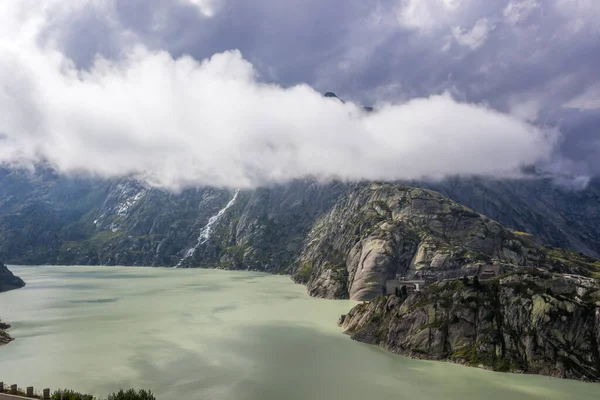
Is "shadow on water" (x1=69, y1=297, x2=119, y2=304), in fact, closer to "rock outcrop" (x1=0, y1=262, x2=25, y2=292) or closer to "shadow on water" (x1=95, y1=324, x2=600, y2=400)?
"rock outcrop" (x1=0, y1=262, x2=25, y2=292)

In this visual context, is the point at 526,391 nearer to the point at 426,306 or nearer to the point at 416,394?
the point at 416,394

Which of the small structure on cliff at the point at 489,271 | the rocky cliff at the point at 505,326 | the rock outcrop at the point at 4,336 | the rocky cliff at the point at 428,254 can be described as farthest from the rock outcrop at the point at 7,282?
the small structure on cliff at the point at 489,271

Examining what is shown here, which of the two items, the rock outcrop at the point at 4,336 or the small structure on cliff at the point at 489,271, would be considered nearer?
the rock outcrop at the point at 4,336

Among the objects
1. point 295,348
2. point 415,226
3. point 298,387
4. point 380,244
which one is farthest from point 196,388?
point 415,226

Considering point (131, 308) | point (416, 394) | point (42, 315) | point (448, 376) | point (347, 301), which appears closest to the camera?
point (416, 394)

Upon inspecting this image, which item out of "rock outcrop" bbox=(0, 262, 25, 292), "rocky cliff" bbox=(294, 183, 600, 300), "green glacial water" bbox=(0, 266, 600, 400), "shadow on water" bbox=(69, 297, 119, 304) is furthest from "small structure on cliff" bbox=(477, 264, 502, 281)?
"rock outcrop" bbox=(0, 262, 25, 292)

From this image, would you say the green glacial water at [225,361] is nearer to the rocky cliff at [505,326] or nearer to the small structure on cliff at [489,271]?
the rocky cliff at [505,326]
